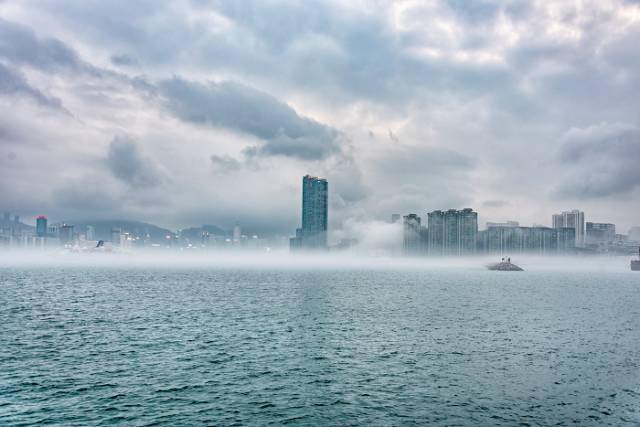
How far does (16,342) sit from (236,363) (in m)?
43.2

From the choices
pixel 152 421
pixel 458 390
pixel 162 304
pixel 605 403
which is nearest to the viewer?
pixel 152 421

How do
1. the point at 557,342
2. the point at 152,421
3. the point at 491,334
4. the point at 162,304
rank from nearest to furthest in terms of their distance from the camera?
the point at 152,421 < the point at 557,342 < the point at 491,334 < the point at 162,304

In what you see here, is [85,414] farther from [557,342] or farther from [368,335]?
[557,342]

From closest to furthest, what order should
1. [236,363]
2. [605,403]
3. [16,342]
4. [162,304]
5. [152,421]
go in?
[152,421] → [605,403] → [236,363] → [16,342] → [162,304]

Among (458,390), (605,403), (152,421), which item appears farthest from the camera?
(458,390)

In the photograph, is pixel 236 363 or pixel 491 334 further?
pixel 491 334

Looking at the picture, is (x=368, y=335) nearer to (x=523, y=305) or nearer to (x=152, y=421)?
(x=152, y=421)

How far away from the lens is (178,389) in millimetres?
54125

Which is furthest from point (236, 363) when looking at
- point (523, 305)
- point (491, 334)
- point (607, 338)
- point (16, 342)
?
point (523, 305)

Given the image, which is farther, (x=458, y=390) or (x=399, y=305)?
(x=399, y=305)

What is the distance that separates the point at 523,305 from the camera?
481 feet

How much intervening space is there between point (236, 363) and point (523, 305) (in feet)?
372

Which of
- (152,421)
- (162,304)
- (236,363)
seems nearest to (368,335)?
(236,363)

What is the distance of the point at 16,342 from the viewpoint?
259ft
